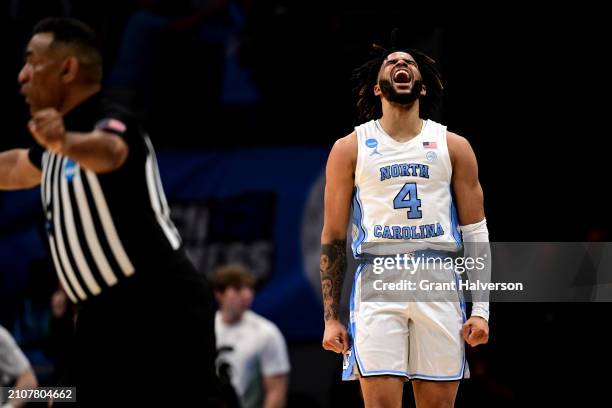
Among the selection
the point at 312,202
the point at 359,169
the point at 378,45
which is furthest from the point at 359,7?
the point at 312,202

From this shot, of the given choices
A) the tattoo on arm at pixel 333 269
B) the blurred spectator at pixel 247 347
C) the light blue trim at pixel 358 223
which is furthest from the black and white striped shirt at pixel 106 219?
the blurred spectator at pixel 247 347

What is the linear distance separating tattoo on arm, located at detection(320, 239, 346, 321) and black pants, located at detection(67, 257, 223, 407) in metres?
0.53

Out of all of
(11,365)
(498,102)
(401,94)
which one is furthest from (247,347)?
(401,94)

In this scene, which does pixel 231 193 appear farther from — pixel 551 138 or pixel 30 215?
Answer: pixel 551 138

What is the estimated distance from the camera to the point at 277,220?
7.72 metres

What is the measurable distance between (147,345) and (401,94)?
56.4 inches

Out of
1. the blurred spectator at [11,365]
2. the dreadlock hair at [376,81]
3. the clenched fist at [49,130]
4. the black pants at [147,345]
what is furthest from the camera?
A: the blurred spectator at [11,365]

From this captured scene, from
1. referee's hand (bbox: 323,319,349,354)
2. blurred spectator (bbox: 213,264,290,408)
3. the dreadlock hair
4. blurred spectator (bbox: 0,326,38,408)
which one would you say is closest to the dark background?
the dreadlock hair

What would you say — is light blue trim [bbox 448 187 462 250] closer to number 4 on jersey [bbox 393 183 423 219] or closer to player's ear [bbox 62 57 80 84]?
number 4 on jersey [bbox 393 183 423 219]

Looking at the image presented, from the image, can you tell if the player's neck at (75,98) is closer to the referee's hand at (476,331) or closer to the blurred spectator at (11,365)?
the referee's hand at (476,331)

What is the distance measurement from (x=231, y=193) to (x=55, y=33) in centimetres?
425

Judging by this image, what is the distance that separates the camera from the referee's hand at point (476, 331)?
12.3 ft

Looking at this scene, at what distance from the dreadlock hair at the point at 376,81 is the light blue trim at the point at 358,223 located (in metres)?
0.40

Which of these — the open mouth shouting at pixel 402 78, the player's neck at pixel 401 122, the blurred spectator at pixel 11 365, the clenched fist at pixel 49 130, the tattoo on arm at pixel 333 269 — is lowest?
the blurred spectator at pixel 11 365
